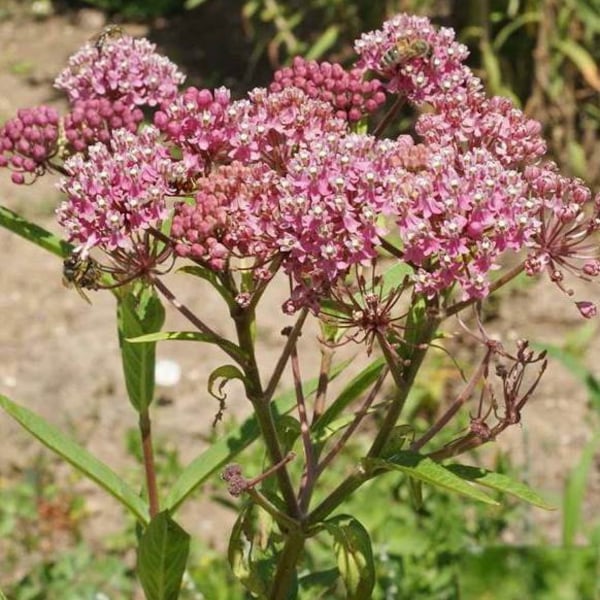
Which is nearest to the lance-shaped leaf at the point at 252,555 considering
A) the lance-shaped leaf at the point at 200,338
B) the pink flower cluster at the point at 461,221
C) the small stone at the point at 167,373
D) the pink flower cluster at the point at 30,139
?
the lance-shaped leaf at the point at 200,338

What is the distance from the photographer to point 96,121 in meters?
1.57

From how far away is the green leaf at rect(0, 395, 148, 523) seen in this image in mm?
1589

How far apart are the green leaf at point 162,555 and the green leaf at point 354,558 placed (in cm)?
20

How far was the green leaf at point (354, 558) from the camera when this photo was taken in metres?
1.45

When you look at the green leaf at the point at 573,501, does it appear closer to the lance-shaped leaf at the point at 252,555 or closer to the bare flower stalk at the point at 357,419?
the lance-shaped leaf at the point at 252,555

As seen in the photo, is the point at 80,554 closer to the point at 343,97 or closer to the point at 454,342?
the point at 343,97

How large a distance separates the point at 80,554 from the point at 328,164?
166 centimetres

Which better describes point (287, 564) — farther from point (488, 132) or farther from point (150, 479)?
point (488, 132)

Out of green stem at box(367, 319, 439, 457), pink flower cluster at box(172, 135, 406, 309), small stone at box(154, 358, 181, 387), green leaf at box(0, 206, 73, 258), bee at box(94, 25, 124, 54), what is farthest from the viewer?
small stone at box(154, 358, 181, 387)

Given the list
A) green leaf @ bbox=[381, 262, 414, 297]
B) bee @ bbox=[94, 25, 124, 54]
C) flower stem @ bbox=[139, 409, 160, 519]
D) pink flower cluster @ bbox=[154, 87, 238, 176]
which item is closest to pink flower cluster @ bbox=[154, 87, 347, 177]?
pink flower cluster @ bbox=[154, 87, 238, 176]

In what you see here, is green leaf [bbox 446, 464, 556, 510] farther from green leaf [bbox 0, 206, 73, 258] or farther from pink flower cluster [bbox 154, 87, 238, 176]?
green leaf [bbox 0, 206, 73, 258]

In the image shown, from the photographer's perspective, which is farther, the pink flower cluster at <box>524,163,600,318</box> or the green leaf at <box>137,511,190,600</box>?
the green leaf at <box>137,511,190,600</box>

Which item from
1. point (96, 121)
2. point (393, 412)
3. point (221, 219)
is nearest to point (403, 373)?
point (393, 412)

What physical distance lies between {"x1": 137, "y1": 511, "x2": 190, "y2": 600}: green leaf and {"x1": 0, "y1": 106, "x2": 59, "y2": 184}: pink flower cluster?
0.49m
